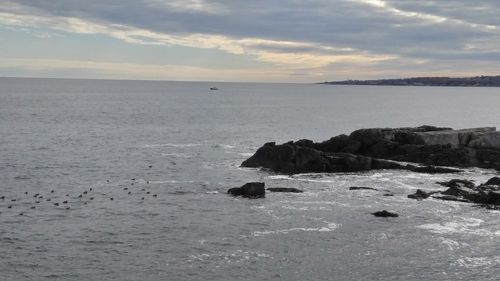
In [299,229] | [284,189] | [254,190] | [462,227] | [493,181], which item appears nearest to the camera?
[299,229]

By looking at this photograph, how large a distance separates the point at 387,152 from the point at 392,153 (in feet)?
1.96

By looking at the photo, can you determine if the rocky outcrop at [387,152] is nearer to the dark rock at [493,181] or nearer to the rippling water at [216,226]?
the rippling water at [216,226]

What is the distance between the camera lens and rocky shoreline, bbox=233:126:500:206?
202 feet

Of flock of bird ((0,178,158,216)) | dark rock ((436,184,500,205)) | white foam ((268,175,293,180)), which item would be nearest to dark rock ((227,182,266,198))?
flock of bird ((0,178,158,216))

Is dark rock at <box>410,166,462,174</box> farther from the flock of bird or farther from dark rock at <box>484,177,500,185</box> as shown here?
the flock of bird

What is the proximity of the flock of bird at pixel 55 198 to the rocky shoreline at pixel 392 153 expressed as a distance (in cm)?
1634

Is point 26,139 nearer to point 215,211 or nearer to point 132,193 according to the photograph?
point 132,193

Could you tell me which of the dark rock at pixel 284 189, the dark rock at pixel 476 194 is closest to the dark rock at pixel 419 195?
the dark rock at pixel 476 194

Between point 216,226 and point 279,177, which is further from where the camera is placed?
point 279,177

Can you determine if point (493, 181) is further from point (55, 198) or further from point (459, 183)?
point (55, 198)

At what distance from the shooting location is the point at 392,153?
224 feet

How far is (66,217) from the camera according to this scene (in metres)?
42.6

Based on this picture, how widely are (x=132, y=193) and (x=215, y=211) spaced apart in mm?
10519

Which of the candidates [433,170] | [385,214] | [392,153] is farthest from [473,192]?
[392,153]
